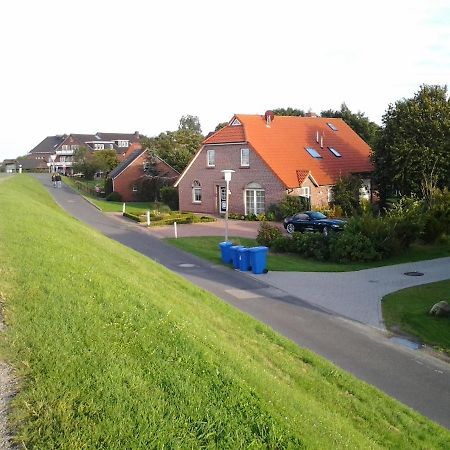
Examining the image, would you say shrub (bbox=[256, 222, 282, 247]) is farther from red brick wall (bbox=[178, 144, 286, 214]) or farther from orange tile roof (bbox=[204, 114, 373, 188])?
red brick wall (bbox=[178, 144, 286, 214])

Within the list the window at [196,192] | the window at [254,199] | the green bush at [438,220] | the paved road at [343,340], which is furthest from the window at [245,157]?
the paved road at [343,340]

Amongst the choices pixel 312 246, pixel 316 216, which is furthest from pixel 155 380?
pixel 316 216

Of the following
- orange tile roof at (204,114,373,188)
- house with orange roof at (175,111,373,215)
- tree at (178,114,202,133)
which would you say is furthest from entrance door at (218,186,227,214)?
tree at (178,114,202,133)

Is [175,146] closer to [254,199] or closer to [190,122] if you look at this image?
[254,199]

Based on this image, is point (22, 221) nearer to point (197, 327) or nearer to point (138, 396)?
point (197, 327)

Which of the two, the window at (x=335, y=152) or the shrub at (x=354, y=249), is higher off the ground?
the window at (x=335, y=152)

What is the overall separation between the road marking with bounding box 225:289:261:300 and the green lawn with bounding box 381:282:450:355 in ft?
12.8

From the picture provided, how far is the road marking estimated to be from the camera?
52.0 ft

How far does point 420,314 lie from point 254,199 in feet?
75.9

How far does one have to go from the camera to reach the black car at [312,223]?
27.0 meters

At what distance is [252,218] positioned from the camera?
117ft

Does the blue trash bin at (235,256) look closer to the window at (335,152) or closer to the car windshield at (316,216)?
the car windshield at (316,216)

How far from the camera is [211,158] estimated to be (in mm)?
39188

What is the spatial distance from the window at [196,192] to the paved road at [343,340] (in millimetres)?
19810
